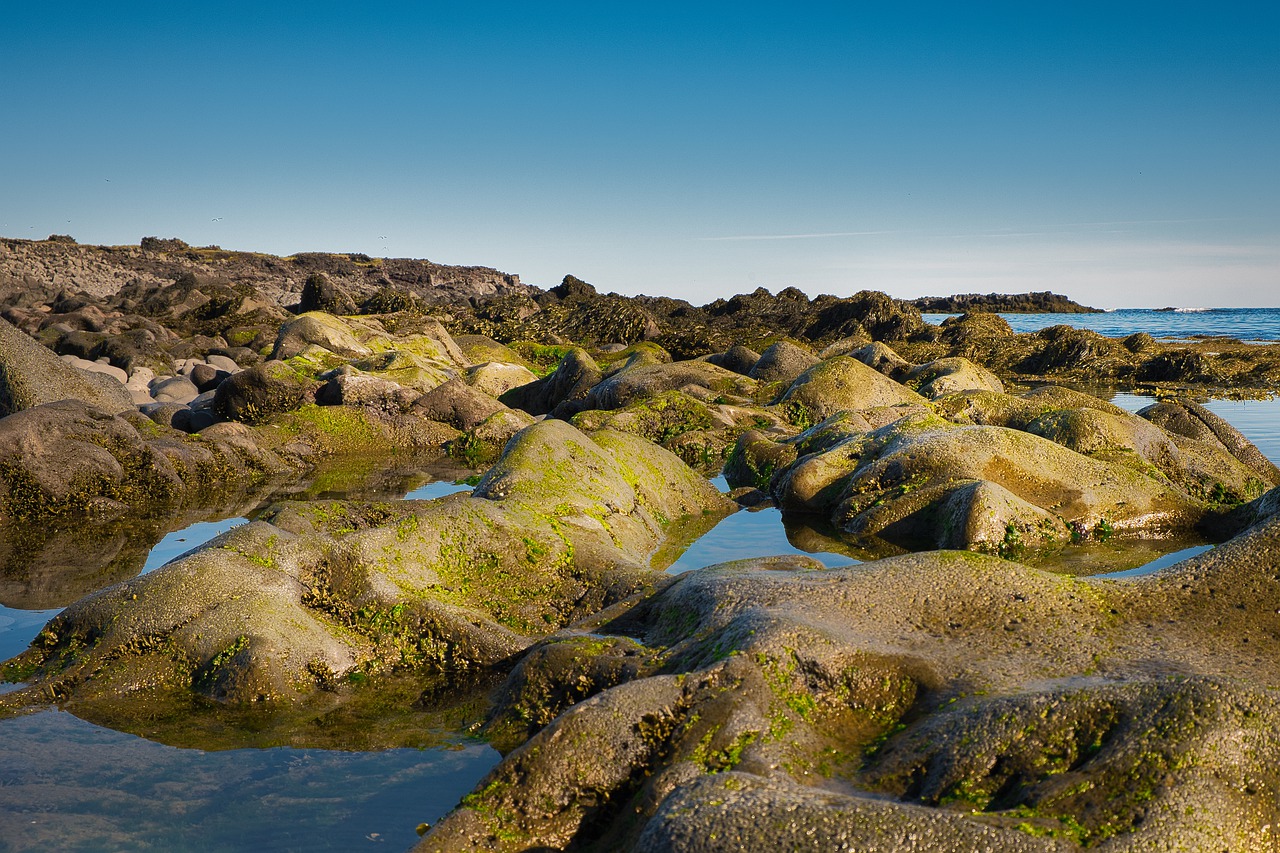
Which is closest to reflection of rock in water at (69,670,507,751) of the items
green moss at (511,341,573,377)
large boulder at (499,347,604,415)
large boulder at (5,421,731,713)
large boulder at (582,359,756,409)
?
large boulder at (5,421,731,713)

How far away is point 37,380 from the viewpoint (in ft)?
49.4

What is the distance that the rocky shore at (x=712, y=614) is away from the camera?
160 inches

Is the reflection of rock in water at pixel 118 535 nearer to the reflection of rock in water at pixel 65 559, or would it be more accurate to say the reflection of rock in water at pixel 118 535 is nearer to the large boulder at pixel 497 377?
the reflection of rock in water at pixel 65 559

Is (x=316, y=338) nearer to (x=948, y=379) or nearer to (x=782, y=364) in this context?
(x=782, y=364)

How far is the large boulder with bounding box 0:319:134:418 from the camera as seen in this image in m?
14.8

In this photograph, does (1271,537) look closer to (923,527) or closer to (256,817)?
(923,527)

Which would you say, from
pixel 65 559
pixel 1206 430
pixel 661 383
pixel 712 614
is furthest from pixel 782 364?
pixel 712 614

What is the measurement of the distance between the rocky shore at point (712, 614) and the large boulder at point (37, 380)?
0.05 meters

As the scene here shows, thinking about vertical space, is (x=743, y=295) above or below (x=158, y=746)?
above

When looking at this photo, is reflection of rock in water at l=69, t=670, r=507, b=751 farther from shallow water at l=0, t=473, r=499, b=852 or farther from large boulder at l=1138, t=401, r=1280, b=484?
large boulder at l=1138, t=401, r=1280, b=484

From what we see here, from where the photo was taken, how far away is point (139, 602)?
22.4ft

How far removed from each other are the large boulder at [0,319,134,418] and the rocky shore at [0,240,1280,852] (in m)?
0.05

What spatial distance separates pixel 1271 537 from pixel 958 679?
9.79ft

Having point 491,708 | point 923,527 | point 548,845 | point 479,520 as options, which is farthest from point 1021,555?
point 548,845
